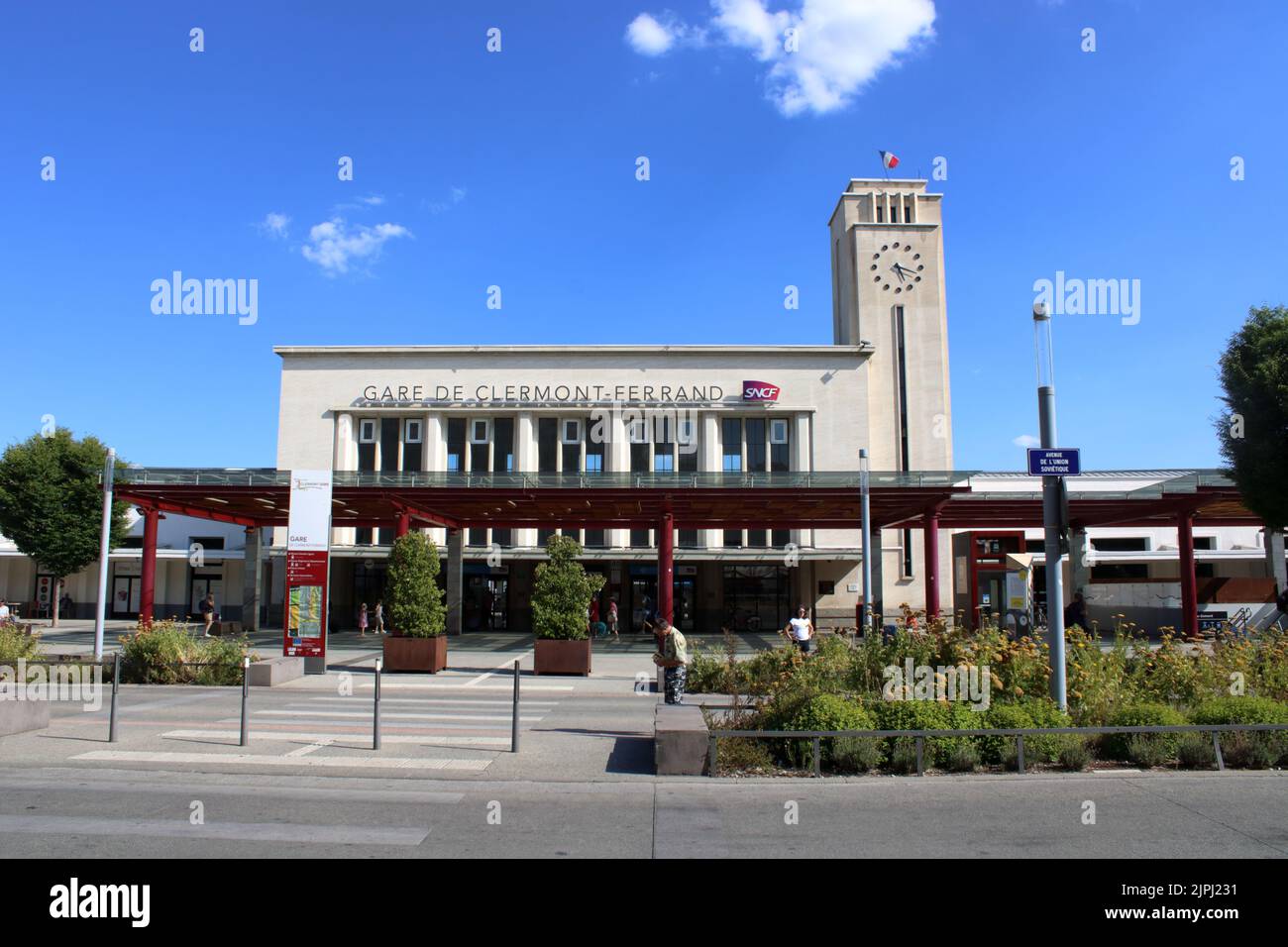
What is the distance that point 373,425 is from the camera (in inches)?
1762

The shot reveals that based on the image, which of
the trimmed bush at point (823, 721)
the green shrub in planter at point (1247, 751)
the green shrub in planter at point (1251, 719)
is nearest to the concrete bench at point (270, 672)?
the trimmed bush at point (823, 721)

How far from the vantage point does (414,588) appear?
21.0 meters

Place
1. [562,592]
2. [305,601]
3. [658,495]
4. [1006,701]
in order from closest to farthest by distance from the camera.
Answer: [1006,701] < [305,601] < [562,592] < [658,495]

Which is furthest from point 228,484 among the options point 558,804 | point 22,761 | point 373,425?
point 558,804

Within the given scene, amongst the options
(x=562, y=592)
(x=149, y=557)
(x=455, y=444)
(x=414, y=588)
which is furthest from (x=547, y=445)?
→ (x=562, y=592)

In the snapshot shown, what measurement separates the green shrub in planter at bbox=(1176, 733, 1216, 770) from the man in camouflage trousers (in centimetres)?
617

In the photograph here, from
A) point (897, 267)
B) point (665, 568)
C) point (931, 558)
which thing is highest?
point (897, 267)

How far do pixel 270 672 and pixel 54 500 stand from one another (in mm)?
28800

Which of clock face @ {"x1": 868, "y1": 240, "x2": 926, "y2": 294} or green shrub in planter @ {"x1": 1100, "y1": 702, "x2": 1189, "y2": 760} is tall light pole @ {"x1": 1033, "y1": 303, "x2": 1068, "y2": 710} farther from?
clock face @ {"x1": 868, "y1": 240, "x2": 926, "y2": 294}

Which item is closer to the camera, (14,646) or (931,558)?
(14,646)

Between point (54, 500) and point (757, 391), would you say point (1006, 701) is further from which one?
point (54, 500)

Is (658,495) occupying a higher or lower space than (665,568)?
higher
